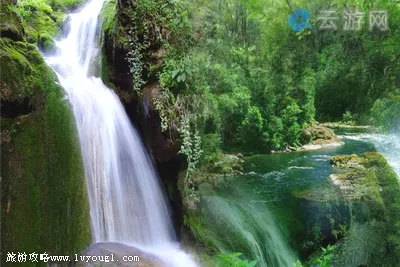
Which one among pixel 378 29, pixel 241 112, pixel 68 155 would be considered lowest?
pixel 68 155

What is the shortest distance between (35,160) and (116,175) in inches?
40.7

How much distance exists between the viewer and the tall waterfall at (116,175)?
3.39 m

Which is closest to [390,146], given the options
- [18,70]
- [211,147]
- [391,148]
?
[391,148]

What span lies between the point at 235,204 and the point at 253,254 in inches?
28.8

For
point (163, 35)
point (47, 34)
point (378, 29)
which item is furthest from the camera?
point (47, 34)

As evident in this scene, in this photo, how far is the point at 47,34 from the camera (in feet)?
19.4

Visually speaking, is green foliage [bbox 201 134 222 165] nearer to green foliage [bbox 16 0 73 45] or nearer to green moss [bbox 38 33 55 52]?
green moss [bbox 38 33 55 52]

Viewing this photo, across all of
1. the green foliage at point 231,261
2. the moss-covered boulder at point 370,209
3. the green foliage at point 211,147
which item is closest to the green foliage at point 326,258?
the moss-covered boulder at point 370,209

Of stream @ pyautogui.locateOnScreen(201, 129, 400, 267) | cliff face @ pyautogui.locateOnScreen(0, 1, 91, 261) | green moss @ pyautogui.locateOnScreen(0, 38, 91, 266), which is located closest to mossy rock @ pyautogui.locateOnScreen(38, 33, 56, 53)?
cliff face @ pyautogui.locateOnScreen(0, 1, 91, 261)

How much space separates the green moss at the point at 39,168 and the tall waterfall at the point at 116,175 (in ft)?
0.80

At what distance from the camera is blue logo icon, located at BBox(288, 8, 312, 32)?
12.6 feet

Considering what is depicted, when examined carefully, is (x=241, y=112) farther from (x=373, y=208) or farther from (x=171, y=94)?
(x=373, y=208)

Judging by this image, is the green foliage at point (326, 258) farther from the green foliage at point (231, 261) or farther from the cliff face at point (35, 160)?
the cliff face at point (35, 160)

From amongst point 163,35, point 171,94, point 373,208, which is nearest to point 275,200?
point 373,208
